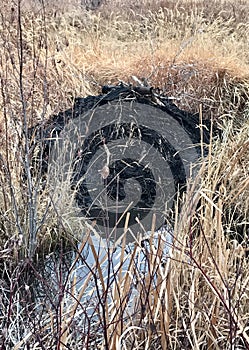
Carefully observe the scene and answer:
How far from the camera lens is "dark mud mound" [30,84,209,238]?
3141mm

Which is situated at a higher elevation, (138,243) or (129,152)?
(129,152)

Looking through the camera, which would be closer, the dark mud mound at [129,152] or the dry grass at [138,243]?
the dry grass at [138,243]

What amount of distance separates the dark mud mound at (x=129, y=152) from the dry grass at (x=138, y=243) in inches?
11.4

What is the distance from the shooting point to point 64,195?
8.82ft

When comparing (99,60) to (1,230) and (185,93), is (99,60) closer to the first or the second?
(185,93)

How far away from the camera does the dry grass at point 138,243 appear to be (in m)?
1.56

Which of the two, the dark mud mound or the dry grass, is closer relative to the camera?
the dry grass

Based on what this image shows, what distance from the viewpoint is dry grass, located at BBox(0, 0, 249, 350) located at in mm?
1560

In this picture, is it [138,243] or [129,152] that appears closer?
[138,243]

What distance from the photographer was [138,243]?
160 centimetres

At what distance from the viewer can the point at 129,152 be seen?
3.83 m

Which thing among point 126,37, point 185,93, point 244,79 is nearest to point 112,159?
point 185,93

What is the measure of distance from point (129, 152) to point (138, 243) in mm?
2269

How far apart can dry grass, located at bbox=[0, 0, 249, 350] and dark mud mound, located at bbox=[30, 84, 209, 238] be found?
29 centimetres
